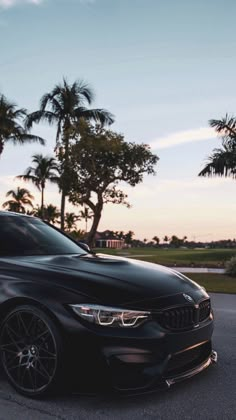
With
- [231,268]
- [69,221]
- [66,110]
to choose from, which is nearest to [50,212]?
[69,221]

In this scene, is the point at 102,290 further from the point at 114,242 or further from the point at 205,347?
the point at 114,242

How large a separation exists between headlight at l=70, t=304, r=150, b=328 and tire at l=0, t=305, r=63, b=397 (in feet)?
0.91

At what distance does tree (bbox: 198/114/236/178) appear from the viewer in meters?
21.1

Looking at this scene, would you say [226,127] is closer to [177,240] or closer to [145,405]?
[145,405]

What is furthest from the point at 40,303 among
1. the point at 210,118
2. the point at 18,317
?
the point at 210,118

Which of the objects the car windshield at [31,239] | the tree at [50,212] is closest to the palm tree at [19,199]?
the tree at [50,212]

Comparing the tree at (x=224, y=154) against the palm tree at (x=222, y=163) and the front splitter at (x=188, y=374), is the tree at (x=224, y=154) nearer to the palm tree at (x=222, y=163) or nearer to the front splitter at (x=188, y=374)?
the palm tree at (x=222, y=163)

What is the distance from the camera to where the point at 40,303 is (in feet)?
11.8

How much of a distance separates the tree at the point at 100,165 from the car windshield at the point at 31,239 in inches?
1031

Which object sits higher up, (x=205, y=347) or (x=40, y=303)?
(x=40, y=303)

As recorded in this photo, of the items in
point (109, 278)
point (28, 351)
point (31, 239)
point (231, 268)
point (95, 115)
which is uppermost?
point (95, 115)

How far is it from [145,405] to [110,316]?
2.47 ft

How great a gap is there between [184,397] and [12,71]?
13671 mm

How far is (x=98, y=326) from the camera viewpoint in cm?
334
